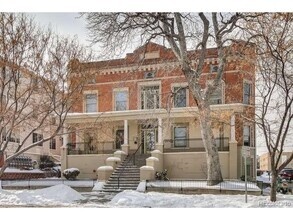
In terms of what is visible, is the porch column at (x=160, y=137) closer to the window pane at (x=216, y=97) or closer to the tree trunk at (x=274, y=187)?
the window pane at (x=216, y=97)

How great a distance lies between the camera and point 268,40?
24.8 ft

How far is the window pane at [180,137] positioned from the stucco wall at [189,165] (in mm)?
194

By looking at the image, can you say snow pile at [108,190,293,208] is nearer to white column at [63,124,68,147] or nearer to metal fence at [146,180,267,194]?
metal fence at [146,180,267,194]

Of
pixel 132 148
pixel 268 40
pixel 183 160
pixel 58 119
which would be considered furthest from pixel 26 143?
pixel 268 40

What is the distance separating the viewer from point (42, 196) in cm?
789

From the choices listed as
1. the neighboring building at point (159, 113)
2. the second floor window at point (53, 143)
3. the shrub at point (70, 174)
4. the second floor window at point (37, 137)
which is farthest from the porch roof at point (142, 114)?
the shrub at point (70, 174)

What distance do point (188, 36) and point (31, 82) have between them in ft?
8.84

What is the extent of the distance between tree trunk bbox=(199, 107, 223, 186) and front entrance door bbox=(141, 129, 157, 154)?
0.88 metres

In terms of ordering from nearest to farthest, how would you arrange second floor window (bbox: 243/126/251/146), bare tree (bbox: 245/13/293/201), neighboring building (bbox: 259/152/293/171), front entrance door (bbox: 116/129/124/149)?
bare tree (bbox: 245/13/293/201) → neighboring building (bbox: 259/152/293/171) → second floor window (bbox: 243/126/251/146) → front entrance door (bbox: 116/129/124/149)

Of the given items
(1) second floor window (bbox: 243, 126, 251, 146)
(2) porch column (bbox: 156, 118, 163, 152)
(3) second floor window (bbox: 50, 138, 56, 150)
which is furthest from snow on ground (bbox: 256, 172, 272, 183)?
(3) second floor window (bbox: 50, 138, 56, 150)

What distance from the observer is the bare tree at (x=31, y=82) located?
26.1 feet

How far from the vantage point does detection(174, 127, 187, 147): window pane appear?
327 inches

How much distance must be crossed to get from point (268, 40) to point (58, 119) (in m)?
3.63
